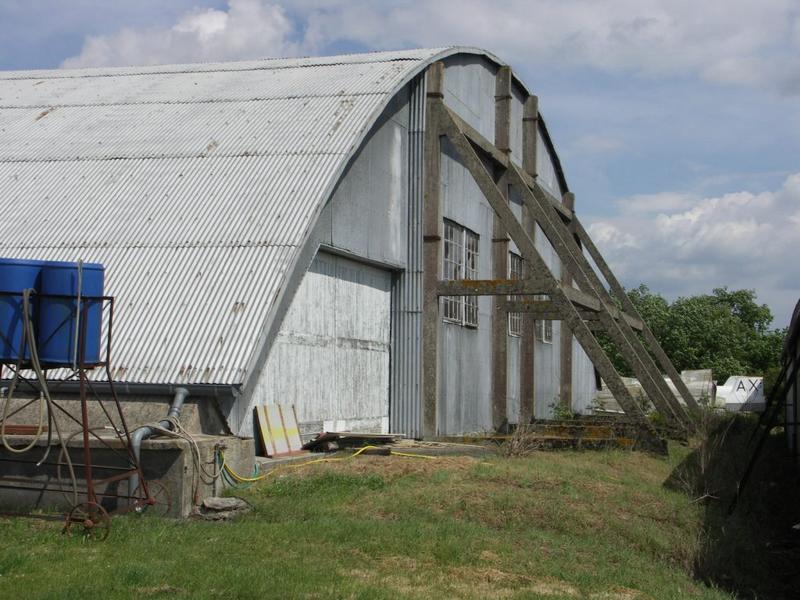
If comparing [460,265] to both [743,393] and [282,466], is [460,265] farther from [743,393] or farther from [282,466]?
[743,393]

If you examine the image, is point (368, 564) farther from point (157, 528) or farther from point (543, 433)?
point (543, 433)

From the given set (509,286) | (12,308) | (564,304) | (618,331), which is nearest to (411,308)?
(509,286)

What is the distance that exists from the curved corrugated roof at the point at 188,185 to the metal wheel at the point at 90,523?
3.06 meters

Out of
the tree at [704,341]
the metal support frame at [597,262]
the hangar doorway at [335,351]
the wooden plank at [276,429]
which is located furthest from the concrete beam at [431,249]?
the tree at [704,341]

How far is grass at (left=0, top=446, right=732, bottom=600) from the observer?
7.79m

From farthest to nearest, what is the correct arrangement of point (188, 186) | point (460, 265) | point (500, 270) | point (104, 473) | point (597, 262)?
point (597, 262) → point (500, 270) → point (460, 265) → point (188, 186) → point (104, 473)

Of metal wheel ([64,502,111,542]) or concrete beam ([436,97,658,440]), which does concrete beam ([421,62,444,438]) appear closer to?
concrete beam ([436,97,658,440])

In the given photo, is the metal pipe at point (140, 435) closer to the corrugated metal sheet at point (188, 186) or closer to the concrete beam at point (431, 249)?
the corrugated metal sheet at point (188, 186)

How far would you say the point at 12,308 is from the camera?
31.0ft

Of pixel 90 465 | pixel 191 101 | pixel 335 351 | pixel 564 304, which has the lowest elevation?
pixel 90 465

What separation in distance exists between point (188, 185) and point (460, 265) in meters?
6.88

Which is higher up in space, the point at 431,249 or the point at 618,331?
the point at 431,249

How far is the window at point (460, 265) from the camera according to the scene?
19.9 m

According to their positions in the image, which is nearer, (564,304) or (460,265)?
(564,304)
